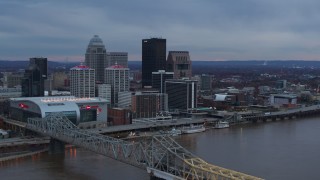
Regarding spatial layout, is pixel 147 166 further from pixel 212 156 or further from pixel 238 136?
pixel 238 136

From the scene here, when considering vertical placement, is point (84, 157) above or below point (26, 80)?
below

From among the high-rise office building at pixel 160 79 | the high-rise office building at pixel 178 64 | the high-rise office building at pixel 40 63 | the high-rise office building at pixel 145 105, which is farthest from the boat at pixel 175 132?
the high-rise office building at pixel 178 64

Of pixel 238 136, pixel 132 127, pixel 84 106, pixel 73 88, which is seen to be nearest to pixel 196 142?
pixel 238 136

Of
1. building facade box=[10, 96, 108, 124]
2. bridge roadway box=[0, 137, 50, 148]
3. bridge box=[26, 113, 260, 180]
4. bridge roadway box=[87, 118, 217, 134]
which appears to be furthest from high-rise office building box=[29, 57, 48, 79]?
bridge box=[26, 113, 260, 180]

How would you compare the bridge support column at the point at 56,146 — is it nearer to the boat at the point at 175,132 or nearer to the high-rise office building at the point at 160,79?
the boat at the point at 175,132

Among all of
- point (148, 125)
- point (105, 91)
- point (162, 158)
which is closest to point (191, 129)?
point (148, 125)

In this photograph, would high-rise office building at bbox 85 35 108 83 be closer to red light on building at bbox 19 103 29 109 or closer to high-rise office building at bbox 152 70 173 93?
Result: high-rise office building at bbox 152 70 173 93
